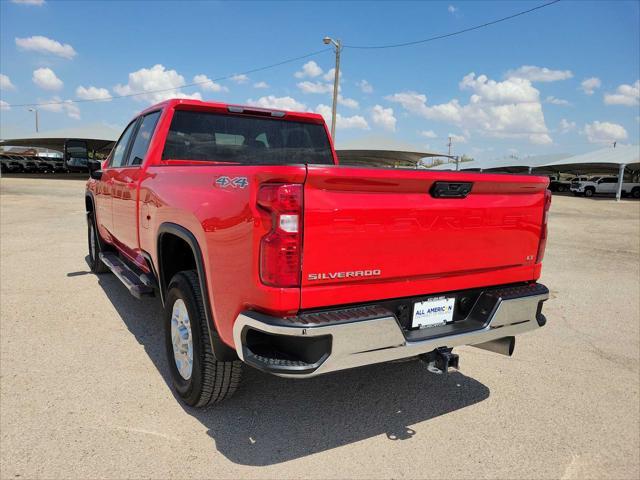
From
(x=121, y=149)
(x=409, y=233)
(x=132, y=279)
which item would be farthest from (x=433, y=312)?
(x=121, y=149)

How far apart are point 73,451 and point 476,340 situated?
92.5 inches

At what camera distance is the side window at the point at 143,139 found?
4.06 meters

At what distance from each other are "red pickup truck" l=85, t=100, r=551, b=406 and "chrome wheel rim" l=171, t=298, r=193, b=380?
0.5 inches

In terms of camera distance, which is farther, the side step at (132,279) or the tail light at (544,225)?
the side step at (132,279)

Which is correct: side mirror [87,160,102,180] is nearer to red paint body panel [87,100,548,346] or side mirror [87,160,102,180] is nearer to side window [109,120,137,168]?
side window [109,120,137,168]

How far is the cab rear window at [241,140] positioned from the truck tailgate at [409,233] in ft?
6.77

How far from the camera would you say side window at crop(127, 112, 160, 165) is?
13.3ft

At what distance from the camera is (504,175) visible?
276 cm

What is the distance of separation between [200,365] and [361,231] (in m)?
1.33

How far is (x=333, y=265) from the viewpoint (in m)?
2.19

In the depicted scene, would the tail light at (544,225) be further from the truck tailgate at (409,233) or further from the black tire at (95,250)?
the black tire at (95,250)

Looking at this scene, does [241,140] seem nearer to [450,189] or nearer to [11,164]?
[450,189]

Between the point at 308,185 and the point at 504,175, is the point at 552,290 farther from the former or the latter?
the point at 308,185

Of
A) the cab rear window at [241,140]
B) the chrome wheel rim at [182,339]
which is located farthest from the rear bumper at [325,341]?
the cab rear window at [241,140]
